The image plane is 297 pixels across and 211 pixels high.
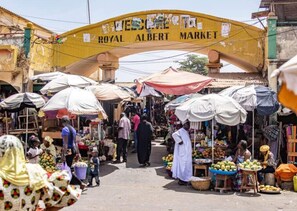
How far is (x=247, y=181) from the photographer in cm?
953

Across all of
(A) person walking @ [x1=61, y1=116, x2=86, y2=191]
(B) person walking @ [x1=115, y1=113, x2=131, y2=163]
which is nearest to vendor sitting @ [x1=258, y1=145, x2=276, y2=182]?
(A) person walking @ [x1=61, y1=116, x2=86, y2=191]

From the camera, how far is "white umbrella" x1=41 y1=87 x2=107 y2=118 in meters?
10.4

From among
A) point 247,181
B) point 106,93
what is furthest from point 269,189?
point 106,93

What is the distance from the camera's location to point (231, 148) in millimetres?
12477

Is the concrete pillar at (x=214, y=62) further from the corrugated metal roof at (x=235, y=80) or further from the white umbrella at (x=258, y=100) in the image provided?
the white umbrella at (x=258, y=100)

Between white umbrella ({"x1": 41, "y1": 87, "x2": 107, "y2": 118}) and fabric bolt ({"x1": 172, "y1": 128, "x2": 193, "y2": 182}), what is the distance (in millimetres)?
2165

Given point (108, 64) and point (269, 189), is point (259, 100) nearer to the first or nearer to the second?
point (269, 189)

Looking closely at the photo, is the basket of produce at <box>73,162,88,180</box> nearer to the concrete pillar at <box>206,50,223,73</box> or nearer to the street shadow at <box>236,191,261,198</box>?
the street shadow at <box>236,191,261,198</box>

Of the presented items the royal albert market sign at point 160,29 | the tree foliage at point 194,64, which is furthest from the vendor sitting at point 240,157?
the tree foliage at point 194,64

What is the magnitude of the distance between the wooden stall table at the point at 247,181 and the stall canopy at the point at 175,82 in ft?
12.7

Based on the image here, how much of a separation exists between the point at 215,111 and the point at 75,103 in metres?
3.61

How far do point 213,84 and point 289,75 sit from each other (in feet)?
37.1

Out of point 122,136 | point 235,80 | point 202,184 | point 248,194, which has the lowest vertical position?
point 248,194

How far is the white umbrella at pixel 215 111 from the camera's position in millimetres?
10055
